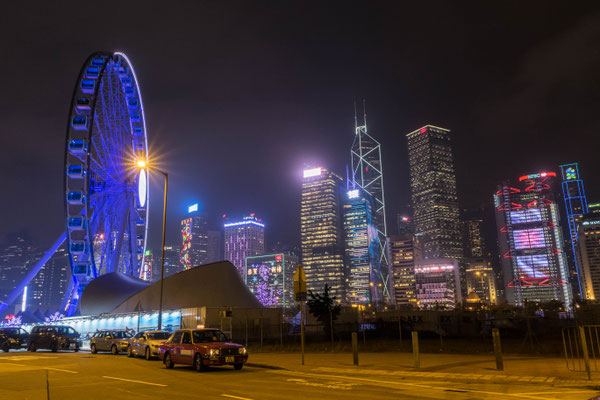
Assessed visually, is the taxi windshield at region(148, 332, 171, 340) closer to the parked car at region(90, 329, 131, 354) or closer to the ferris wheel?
the parked car at region(90, 329, 131, 354)

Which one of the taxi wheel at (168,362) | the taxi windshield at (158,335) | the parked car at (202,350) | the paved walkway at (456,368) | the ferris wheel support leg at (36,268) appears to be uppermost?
the ferris wheel support leg at (36,268)

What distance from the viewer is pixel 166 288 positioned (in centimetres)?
5544

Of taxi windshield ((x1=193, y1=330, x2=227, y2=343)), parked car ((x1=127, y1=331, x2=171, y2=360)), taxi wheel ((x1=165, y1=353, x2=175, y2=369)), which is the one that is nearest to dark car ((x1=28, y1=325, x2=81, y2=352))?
parked car ((x1=127, y1=331, x2=171, y2=360))

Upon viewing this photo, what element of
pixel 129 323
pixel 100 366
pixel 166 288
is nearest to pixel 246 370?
pixel 100 366

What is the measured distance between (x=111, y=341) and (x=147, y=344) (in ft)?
19.3

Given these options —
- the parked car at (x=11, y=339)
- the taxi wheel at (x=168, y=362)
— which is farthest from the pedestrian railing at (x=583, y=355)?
the parked car at (x=11, y=339)

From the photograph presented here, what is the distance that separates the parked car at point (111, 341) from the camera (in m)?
29.7

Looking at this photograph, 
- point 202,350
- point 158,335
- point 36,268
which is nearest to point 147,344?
point 158,335

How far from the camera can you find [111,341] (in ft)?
99.1

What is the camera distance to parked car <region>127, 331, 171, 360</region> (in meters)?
25.5

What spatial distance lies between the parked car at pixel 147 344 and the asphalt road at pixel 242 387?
21.5 ft

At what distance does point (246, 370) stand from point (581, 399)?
12.0 m

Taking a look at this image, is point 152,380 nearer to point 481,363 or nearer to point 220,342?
point 220,342

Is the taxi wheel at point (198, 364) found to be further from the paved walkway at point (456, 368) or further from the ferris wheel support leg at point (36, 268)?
the ferris wheel support leg at point (36, 268)
